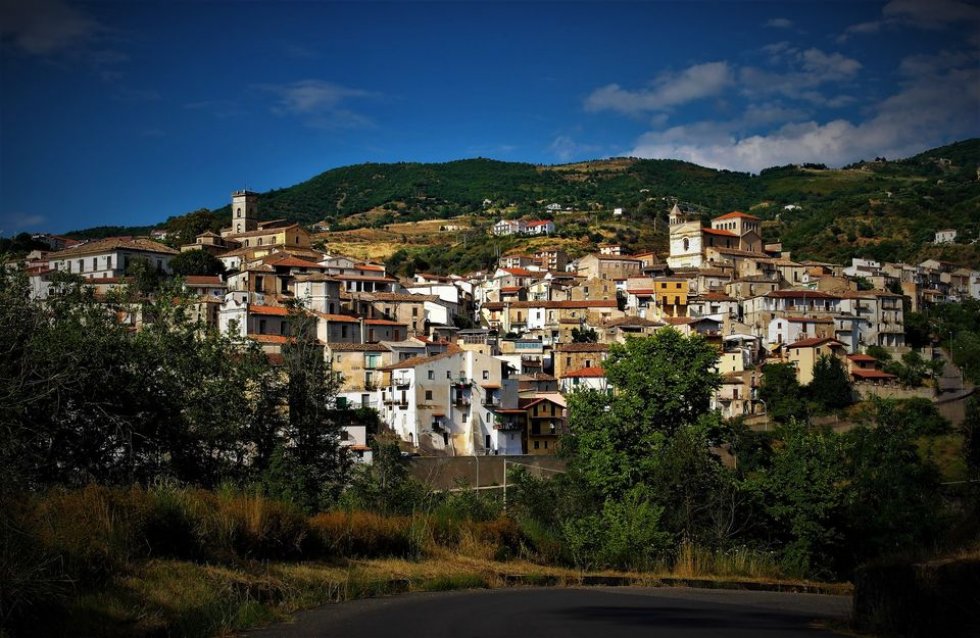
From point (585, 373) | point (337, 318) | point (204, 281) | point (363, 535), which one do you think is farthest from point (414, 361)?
point (363, 535)

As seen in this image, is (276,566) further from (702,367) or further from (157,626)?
(702,367)

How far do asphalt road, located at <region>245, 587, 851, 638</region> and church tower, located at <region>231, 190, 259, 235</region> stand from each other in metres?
102

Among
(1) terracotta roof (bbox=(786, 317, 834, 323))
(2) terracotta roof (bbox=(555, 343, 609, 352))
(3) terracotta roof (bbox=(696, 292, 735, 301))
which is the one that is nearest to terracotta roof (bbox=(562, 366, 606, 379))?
(2) terracotta roof (bbox=(555, 343, 609, 352))

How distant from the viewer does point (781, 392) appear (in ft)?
209

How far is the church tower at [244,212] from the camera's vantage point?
365ft

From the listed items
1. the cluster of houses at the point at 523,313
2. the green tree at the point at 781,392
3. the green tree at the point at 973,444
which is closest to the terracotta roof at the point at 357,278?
the cluster of houses at the point at 523,313

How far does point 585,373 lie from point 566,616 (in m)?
56.6

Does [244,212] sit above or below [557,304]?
above

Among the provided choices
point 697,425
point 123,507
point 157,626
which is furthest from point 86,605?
point 697,425

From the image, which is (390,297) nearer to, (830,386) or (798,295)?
(830,386)

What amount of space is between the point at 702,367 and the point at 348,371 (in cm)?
3598

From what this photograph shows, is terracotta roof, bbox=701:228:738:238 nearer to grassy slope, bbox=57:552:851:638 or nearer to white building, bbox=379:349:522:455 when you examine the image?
white building, bbox=379:349:522:455

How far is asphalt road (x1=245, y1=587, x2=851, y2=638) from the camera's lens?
9.39 metres

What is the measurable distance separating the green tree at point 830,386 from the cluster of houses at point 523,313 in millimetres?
2209
